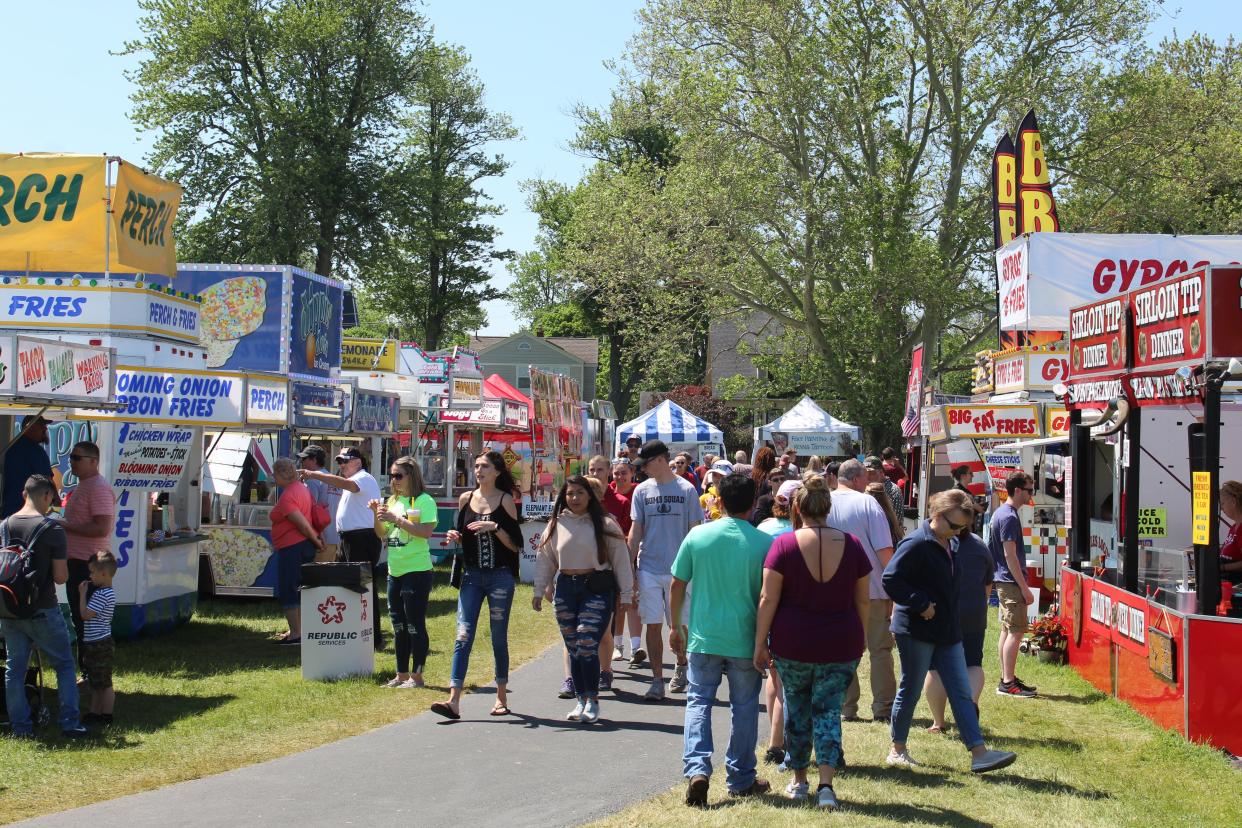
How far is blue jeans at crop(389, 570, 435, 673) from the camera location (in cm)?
995

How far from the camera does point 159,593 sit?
12.5 m

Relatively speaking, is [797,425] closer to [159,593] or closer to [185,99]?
[159,593]

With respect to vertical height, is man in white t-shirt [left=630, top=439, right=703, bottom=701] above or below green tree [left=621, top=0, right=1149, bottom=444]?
below

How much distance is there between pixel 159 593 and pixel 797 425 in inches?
787

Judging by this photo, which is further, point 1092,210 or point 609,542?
point 1092,210

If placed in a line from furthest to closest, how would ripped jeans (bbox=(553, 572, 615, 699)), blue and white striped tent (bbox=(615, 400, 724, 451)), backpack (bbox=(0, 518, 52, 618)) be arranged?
blue and white striped tent (bbox=(615, 400, 724, 451))
ripped jeans (bbox=(553, 572, 615, 699))
backpack (bbox=(0, 518, 52, 618))

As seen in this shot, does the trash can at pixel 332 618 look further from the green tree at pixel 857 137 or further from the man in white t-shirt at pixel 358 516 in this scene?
the green tree at pixel 857 137

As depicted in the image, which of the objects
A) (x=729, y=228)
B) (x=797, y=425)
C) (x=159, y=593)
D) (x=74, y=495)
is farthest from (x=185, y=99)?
(x=74, y=495)

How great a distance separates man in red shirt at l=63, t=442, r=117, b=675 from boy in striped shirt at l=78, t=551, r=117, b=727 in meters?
0.35

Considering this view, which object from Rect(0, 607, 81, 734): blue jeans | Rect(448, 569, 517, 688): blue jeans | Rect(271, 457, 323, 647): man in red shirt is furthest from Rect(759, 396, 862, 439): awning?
Rect(0, 607, 81, 734): blue jeans

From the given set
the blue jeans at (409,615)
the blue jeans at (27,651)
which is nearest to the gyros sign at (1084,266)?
the blue jeans at (409,615)

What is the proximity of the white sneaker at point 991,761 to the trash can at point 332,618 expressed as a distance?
5255mm

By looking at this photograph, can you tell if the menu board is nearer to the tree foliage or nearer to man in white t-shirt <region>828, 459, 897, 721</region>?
man in white t-shirt <region>828, 459, 897, 721</region>

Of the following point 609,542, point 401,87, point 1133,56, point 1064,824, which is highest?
point 401,87
